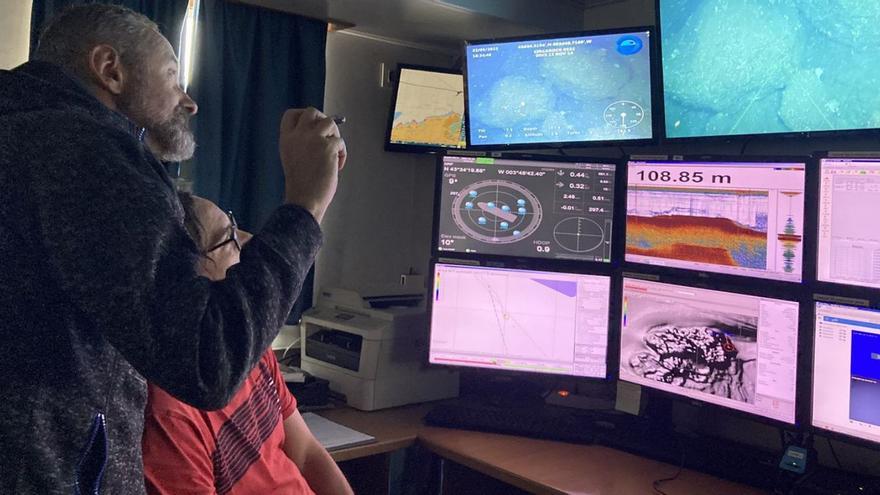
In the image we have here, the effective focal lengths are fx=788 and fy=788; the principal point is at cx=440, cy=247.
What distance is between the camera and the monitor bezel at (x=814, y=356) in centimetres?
168

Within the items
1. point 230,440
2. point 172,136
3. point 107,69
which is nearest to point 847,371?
point 230,440

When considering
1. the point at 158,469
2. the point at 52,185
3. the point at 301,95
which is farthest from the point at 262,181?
the point at 52,185

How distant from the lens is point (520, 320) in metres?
2.26

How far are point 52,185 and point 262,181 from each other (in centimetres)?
202

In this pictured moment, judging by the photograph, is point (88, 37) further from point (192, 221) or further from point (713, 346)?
point (713, 346)

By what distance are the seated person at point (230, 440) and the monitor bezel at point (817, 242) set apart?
121cm

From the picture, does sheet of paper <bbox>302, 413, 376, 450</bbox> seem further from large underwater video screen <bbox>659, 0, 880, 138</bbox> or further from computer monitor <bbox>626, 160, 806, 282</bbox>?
large underwater video screen <bbox>659, 0, 880, 138</bbox>

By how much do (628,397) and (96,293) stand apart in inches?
65.6

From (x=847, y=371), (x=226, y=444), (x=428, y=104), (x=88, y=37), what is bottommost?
(x=226, y=444)

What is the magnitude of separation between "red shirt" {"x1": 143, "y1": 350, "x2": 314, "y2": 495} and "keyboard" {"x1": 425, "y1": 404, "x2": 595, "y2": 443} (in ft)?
1.71

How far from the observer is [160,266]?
84 cm

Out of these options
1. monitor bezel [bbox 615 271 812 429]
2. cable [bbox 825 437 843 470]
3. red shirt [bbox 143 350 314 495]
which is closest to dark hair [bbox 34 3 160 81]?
red shirt [bbox 143 350 314 495]

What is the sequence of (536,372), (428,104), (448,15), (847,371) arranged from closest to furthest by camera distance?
1. (847,371)
2. (536,372)
3. (448,15)
4. (428,104)

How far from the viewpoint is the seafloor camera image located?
1915mm
